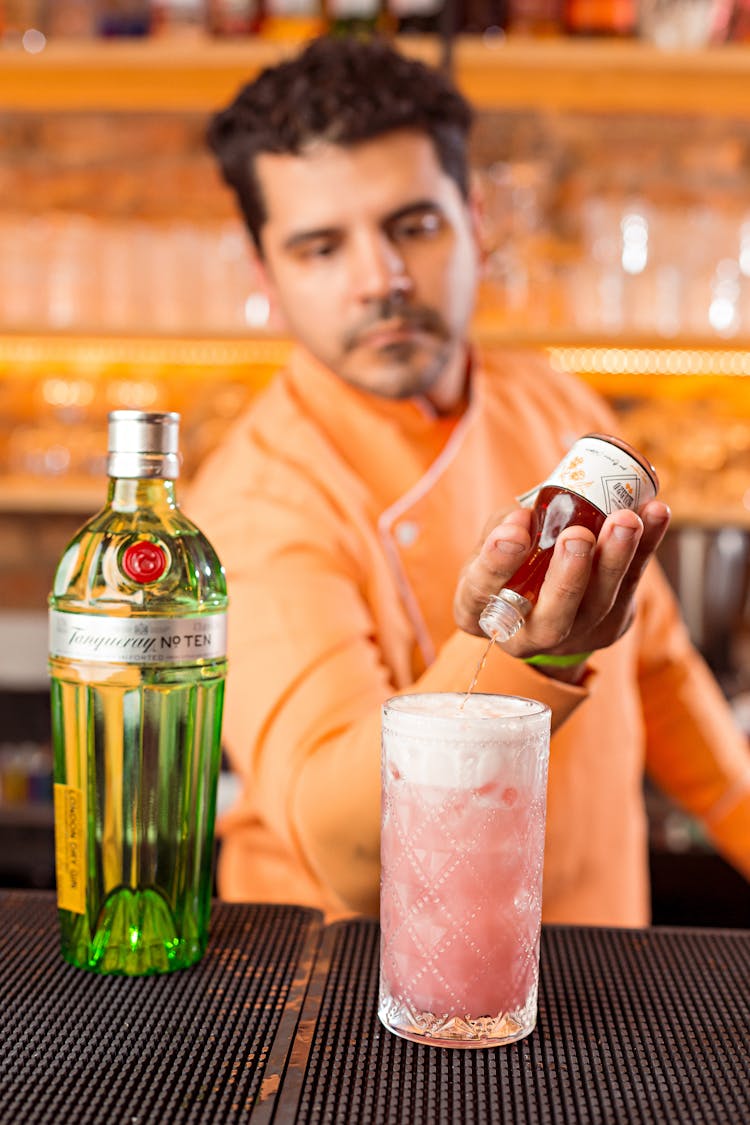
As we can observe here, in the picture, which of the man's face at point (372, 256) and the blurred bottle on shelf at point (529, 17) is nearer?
the man's face at point (372, 256)

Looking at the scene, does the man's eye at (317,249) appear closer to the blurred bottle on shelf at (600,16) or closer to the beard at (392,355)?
the beard at (392,355)

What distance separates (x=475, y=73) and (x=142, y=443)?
1.98 meters

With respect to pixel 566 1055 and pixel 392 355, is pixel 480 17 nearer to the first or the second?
pixel 392 355

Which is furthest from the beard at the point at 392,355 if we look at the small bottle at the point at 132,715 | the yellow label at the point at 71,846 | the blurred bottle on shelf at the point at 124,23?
the blurred bottle on shelf at the point at 124,23

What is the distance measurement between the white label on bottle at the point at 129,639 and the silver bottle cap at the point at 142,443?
0.09 m

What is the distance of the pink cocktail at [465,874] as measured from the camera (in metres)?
0.63

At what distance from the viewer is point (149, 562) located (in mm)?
730

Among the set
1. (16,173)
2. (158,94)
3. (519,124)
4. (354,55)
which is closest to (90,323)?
(158,94)

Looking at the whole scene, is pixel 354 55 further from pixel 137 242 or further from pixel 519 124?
pixel 519 124

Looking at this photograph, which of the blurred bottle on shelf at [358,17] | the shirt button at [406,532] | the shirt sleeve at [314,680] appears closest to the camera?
the shirt sleeve at [314,680]

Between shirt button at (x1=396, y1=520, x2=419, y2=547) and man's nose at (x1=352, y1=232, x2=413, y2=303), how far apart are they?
0.24 meters

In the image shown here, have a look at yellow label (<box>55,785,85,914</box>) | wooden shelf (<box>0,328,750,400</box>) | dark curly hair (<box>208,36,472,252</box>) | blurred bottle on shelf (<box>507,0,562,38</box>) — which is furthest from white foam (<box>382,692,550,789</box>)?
blurred bottle on shelf (<box>507,0,562,38</box>)

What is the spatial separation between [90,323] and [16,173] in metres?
0.76

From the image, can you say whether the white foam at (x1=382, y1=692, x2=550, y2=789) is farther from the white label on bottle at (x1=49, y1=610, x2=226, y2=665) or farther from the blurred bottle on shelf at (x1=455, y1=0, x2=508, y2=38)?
the blurred bottle on shelf at (x1=455, y1=0, x2=508, y2=38)
